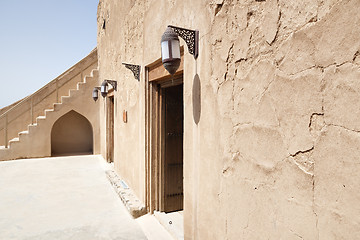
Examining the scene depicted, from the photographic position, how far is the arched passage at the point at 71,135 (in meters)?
13.0

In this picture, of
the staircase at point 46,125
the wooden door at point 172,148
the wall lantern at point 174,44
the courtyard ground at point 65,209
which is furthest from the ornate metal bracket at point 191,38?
the staircase at point 46,125

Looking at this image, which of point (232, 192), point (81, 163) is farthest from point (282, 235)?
point (81, 163)

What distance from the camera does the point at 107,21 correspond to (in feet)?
29.4

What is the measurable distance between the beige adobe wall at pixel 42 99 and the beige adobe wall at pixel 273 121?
10713 millimetres

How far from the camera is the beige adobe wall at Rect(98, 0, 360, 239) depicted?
1313 millimetres

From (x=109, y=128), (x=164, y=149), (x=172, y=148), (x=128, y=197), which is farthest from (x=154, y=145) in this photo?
(x=109, y=128)

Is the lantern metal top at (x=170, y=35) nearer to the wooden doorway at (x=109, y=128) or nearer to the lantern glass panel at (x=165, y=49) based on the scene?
the lantern glass panel at (x=165, y=49)

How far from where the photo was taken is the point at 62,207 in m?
4.90

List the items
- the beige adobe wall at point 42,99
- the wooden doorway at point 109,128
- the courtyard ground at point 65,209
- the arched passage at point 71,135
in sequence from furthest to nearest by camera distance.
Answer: the arched passage at point 71,135 < the beige adobe wall at point 42,99 < the wooden doorway at point 109,128 < the courtyard ground at point 65,209

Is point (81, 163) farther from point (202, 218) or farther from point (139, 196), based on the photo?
point (202, 218)

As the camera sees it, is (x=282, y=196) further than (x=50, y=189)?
No

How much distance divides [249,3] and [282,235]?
1.65 metres

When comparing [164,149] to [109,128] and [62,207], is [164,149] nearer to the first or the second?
[62,207]

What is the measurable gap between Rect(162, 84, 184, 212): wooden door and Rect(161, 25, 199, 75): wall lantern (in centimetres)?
166
